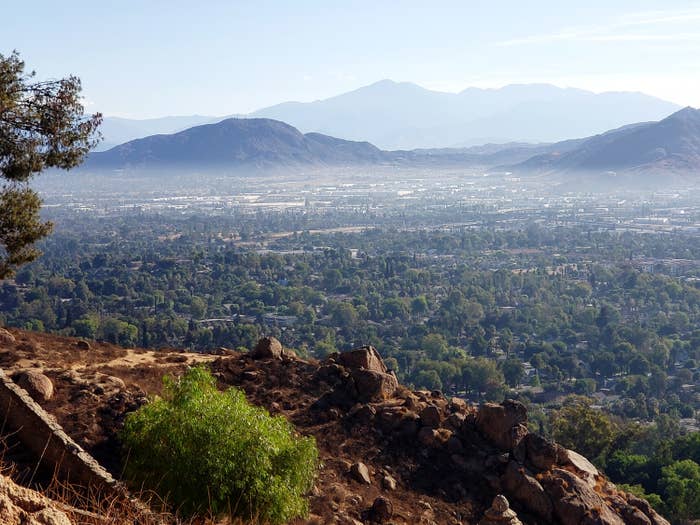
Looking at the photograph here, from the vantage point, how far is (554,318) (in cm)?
5262

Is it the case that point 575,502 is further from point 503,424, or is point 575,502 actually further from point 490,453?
point 503,424

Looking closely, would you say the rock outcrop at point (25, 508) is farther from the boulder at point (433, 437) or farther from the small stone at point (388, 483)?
the boulder at point (433, 437)

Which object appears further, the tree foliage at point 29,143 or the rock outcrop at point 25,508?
the tree foliage at point 29,143

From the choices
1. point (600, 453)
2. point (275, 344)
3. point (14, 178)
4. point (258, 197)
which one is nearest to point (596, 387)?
point (600, 453)

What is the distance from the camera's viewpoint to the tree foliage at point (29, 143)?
11070 millimetres

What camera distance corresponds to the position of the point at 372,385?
11.3 meters

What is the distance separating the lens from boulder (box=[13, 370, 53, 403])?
944 centimetres

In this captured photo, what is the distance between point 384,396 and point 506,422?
1.87 meters

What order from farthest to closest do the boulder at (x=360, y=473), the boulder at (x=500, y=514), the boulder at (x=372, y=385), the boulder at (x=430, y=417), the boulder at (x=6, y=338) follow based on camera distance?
the boulder at (x=6, y=338) < the boulder at (x=372, y=385) < the boulder at (x=430, y=417) < the boulder at (x=360, y=473) < the boulder at (x=500, y=514)

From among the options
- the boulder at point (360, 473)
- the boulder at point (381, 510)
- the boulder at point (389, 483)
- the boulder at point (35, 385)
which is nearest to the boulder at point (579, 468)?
the boulder at point (389, 483)

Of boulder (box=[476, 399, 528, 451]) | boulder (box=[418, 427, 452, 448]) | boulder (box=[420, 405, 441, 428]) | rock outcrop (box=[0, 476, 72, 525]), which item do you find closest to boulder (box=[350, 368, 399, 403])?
boulder (box=[420, 405, 441, 428])

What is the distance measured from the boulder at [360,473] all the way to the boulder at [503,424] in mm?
2068

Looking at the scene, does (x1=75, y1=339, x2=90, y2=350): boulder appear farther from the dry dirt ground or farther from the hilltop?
the hilltop

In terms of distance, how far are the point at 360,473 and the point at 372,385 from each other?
2017 mm
